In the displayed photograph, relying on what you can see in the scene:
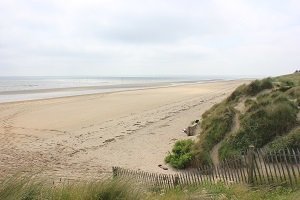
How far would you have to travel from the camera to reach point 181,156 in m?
12.6

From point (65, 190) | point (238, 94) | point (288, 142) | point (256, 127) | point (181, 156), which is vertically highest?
point (238, 94)

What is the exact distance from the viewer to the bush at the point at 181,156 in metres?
12.3

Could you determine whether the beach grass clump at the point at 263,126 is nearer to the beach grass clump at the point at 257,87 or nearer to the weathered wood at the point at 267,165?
the weathered wood at the point at 267,165

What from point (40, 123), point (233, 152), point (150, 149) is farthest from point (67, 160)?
point (40, 123)

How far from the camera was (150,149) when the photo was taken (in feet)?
50.7

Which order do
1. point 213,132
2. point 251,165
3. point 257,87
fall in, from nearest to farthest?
point 251,165 → point 213,132 → point 257,87

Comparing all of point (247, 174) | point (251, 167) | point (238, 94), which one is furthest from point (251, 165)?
point (238, 94)

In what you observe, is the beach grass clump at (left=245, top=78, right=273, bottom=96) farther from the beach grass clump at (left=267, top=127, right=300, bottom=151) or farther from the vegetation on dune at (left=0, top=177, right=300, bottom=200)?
the vegetation on dune at (left=0, top=177, right=300, bottom=200)

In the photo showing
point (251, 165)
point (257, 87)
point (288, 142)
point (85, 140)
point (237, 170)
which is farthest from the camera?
point (85, 140)

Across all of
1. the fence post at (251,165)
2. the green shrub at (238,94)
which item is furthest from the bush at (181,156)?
the fence post at (251,165)

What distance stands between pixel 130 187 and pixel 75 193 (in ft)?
3.08

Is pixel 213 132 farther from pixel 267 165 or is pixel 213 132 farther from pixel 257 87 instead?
pixel 267 165

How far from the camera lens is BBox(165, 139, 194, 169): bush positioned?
12.3 meters

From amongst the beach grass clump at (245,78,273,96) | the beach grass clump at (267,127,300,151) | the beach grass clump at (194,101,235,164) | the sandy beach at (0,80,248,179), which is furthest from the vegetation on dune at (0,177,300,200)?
the beach grass clump at (245,78,273,96)
